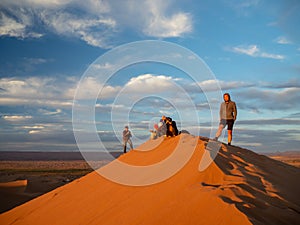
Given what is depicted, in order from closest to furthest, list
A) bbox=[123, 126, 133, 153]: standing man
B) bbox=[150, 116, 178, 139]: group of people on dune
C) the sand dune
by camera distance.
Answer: the sand dune < bbox=[150, 116, 178, 139]: group of people on dune < bbox=[123, 126, 133, 153]: standing man

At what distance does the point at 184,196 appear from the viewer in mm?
4957

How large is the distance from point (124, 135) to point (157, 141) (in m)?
4.64

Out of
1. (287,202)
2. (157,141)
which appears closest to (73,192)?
(157,141)

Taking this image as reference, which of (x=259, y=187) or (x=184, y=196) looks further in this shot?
(x=259, y=187)

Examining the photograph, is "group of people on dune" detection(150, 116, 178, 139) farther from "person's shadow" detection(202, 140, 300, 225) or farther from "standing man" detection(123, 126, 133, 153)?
"standing man" detection(123, 126, 133, 153)

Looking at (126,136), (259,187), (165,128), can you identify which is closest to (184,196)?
(259,187)

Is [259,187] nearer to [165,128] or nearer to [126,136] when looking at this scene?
[165,128]

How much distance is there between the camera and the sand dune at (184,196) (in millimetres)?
4355

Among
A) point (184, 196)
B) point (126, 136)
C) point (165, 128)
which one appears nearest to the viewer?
point (184, 196)

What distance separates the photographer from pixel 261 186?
5.61 metres

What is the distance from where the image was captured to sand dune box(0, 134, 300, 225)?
14.3ft

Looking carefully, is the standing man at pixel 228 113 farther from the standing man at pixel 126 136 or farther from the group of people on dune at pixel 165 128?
the standing man at pixel 126 136

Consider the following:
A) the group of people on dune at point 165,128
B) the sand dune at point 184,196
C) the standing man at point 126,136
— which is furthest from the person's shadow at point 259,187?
the standing man at point 126,136

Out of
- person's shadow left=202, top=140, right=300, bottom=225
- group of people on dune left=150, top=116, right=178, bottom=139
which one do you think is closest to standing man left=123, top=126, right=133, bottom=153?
group of people on dune left=150, top=116, right=178, bottom=139
